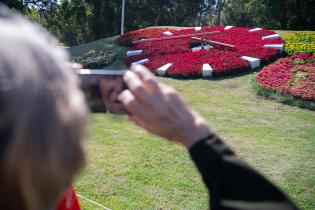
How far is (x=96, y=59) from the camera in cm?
946

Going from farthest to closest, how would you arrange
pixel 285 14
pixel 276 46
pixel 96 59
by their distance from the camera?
1. pixel 285 14
2. pixel 96 59
3. pixel 276 46

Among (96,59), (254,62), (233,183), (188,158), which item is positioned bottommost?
(188,158)

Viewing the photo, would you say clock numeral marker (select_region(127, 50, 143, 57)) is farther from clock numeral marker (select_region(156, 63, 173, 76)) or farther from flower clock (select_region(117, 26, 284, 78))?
clock numeral marker (select_region(156, 63, 173, 76))

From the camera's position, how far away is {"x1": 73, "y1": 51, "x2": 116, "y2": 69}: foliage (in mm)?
9163

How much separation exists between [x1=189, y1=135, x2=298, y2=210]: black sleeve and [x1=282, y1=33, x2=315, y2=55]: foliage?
7.88m

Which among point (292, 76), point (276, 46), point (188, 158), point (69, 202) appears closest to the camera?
point (69, 202)

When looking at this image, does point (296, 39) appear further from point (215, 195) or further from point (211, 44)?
point (215, 195)

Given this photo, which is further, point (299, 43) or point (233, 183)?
point (299, 43)

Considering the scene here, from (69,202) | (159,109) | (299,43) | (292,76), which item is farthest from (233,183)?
(299,43)

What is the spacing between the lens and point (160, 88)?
0.87 metres

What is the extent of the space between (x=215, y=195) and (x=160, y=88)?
0.28m

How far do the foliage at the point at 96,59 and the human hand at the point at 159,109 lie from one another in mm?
8319

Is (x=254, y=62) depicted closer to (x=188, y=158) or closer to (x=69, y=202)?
(x=188, y=158)

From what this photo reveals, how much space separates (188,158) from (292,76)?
11.5ft
